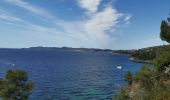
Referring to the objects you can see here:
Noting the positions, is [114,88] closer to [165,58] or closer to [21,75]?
[165,58]

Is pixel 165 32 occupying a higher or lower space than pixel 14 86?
higher

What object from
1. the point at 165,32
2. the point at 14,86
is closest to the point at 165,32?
the point at 165,32

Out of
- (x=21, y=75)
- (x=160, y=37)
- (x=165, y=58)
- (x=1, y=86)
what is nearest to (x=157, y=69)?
(x=165, y=58)

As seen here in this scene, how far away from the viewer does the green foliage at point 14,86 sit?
30109 mm

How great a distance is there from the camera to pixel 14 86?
30.2 metres

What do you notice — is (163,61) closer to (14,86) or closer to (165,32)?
(165,32)

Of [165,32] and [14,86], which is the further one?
[165,32]

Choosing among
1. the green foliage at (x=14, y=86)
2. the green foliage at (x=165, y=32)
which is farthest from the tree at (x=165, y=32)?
the green foliage at (x=14, y=86)

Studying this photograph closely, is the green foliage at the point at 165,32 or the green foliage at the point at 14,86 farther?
the green foliage at the point at 165,32

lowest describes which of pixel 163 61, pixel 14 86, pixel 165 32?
pixel 14 86

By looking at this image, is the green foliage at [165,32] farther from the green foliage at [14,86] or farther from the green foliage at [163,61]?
the green foliage at [14,86]

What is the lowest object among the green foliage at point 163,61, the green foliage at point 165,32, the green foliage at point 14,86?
the green foliage at point 14,86

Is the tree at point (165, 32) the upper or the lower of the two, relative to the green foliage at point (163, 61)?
upper

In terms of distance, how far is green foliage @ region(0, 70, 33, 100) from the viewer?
1185 inches
